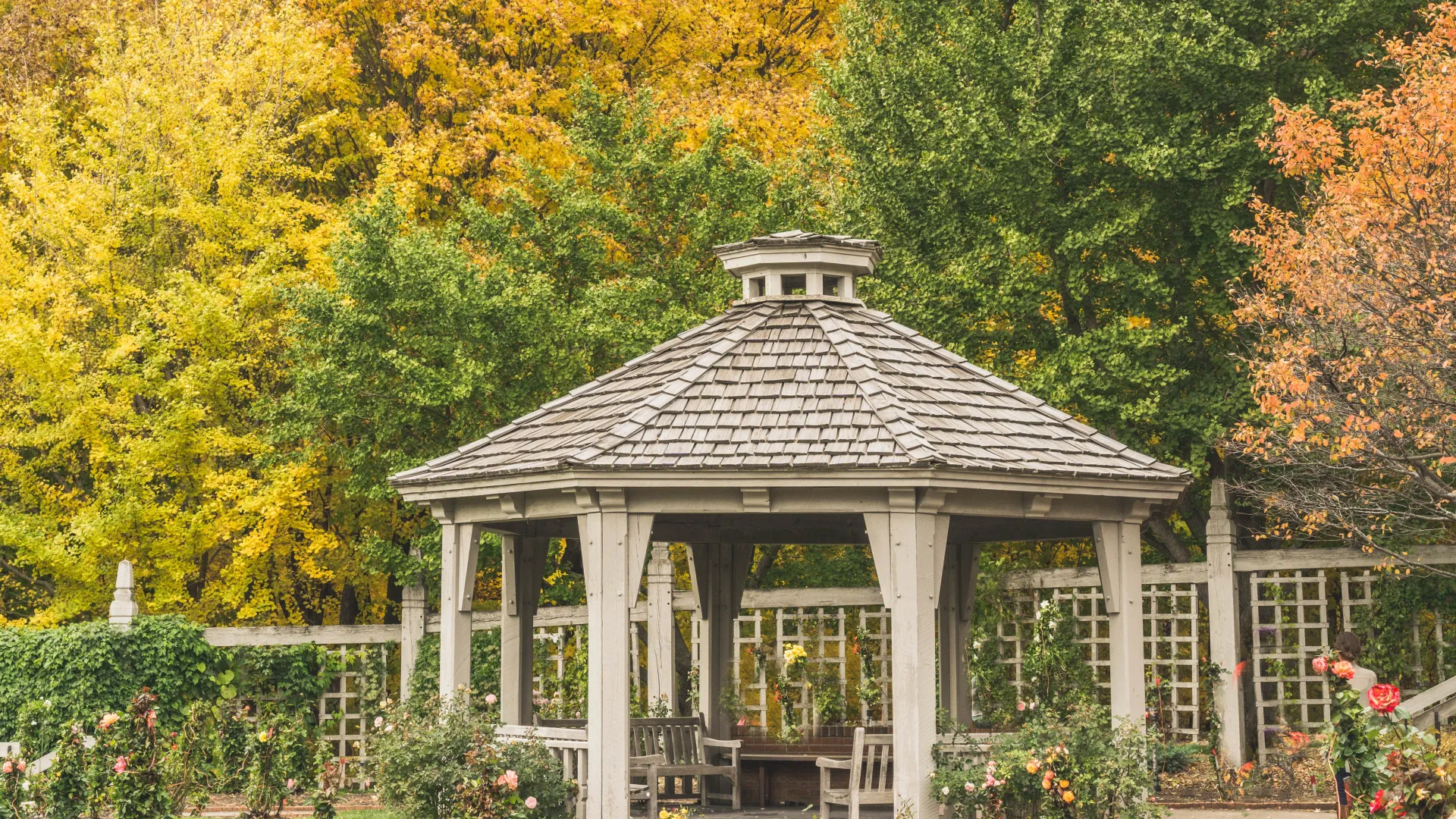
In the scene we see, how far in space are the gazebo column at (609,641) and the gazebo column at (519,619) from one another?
2.16 m

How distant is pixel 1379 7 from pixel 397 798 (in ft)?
36.6

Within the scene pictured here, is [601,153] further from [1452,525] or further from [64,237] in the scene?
[1452,525]

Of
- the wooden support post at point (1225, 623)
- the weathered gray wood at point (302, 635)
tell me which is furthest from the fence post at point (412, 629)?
the wooden support post at point (1225, 623)

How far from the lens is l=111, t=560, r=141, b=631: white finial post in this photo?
14.4 metres

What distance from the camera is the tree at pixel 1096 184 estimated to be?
14359 mm

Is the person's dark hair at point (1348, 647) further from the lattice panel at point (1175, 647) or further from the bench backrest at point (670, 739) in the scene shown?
the bench backrest at point (670, 739)

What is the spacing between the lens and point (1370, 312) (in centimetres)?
1149

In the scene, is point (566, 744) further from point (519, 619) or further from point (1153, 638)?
point (1153, 638)

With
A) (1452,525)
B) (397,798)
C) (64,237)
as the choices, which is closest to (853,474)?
(397,798)

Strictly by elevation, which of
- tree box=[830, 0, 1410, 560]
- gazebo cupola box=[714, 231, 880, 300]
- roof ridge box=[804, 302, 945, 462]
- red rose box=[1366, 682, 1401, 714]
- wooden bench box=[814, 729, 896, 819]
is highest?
tree box=[830, 0, 1410, 560]

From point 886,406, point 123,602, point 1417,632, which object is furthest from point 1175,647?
point 123,602

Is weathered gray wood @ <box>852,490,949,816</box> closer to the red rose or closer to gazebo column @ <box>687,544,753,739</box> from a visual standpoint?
the red rose

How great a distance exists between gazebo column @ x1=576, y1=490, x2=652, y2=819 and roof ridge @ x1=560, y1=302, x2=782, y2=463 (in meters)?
0.29

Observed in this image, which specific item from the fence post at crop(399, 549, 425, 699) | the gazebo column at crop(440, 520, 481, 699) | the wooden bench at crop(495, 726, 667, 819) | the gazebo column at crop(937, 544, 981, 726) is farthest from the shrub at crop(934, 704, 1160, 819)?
the fence post at crop(399, 549, 425, 699)
